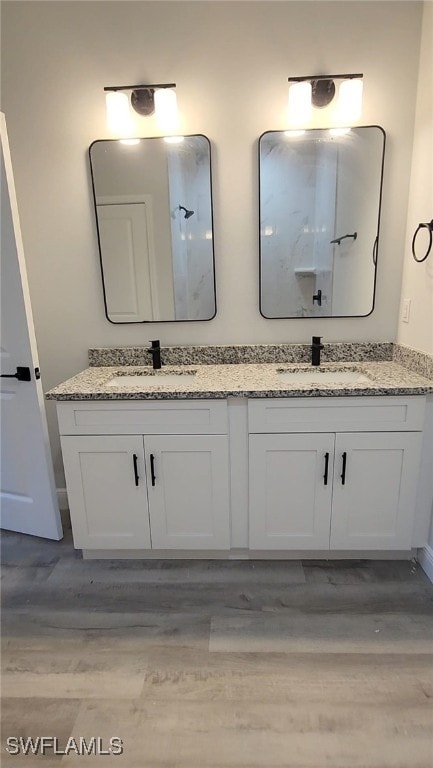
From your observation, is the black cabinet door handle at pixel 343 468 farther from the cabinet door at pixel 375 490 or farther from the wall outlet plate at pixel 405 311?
the wall outlet plate at pixel 405 311

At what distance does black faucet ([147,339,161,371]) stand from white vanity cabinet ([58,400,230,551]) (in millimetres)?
426

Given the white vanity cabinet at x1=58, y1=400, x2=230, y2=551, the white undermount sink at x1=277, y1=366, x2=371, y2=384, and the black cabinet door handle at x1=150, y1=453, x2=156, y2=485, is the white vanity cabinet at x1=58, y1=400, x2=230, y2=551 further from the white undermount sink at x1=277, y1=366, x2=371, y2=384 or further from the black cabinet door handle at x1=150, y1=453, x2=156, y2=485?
the white undermount sink at x1=277, y1=366, x2=371, y2=384

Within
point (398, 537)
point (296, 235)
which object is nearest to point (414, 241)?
point (296, 235)

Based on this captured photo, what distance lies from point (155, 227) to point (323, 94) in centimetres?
100

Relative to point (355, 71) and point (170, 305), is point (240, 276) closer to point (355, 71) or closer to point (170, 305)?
point (170, 305)

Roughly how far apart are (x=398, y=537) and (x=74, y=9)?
2913 millimetres

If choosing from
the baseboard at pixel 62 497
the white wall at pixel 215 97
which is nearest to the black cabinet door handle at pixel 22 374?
the white wall at pixel 215 97

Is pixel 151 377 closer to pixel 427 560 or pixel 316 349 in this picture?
pixel 316 349

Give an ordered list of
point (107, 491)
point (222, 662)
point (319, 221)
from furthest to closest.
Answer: point (319, 221) → point (107, 491) → point (222, 662)

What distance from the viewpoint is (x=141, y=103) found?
187 centimetres

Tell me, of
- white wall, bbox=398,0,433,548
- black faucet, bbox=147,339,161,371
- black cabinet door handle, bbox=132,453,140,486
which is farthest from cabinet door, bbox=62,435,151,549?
white wall, bbox=398,0,433,548

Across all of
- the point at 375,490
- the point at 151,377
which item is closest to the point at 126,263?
the point at 151,377

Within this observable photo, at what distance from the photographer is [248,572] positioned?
1.87 m

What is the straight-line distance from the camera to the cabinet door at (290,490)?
5.74 feet
